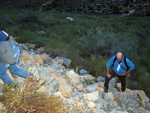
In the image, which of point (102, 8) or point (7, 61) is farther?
point (102, 8)

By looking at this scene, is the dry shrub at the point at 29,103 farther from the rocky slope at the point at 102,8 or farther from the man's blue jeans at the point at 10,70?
the rocky slope at the point at 102,8

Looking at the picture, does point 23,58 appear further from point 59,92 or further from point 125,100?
point 125,100

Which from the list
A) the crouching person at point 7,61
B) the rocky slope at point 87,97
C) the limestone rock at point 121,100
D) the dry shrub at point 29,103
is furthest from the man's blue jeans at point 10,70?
the limestone rock at point 121,100

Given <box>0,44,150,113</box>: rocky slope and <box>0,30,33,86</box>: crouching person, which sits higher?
<box>0,30,33,86</box>: crouching person

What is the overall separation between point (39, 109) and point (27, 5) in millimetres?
24709

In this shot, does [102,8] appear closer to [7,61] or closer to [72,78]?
[72,78]

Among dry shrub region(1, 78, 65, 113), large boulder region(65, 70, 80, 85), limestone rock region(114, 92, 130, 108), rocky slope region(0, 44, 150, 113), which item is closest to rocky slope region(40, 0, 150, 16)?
large boulder region(65, 70, 80, 85)

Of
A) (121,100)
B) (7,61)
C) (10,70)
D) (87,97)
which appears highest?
(7,61)

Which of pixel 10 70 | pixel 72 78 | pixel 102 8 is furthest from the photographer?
pixel 102 8

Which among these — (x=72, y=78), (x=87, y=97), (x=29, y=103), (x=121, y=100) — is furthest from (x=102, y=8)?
(x=29, y=103)

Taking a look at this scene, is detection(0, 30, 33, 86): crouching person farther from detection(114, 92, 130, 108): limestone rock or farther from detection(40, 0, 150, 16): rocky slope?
detection(40, 0, 150, 16): rocky slope

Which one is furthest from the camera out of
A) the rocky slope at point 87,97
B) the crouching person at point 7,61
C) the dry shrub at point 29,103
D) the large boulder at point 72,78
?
the large boulder at point 72,78

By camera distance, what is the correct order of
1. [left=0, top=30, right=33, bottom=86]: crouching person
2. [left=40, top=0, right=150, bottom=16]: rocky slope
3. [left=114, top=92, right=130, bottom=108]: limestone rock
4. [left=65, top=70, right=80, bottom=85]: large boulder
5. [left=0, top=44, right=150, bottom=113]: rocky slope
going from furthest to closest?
[left=40, top=0, right=150, bottom=16]: rocky slope, [left=65, top=70, right=80, bottom=85]: large boulder, [left=114, top=92, right=130, bottom=108]: limestone rock, [left=0, top=30, right=33, bottom=86]: crouching person, [left=0, top=44, right=150, bottom=113]: rocky slope

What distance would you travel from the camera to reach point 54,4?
80.0 ft
